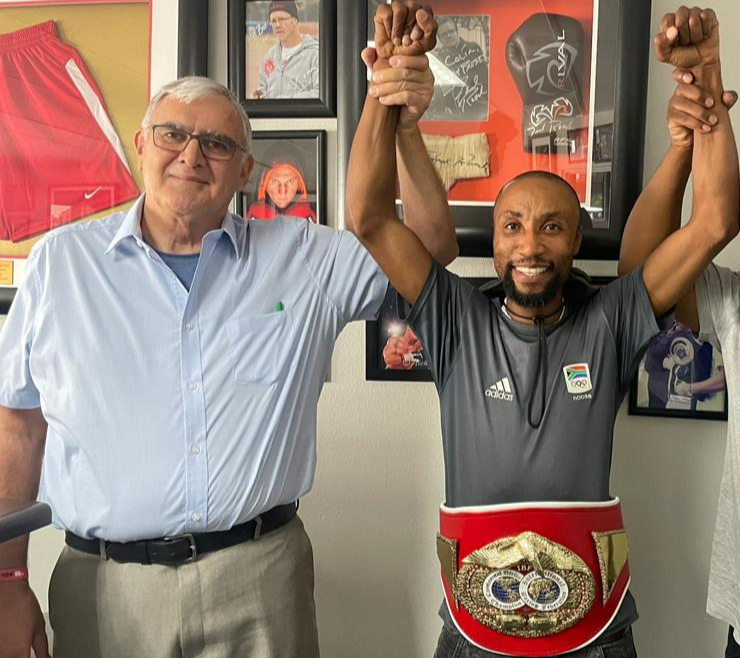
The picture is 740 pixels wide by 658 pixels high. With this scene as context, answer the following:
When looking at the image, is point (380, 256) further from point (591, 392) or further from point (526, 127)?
point (526, 127)

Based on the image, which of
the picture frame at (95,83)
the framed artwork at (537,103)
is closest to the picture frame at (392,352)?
the framed artwork at (537,103)

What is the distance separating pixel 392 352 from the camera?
141 centimetres

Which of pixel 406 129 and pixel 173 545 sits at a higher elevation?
pixel 406 129

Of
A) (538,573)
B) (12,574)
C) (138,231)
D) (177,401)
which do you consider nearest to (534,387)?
(538,573)

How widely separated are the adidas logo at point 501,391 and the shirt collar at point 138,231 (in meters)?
0.43

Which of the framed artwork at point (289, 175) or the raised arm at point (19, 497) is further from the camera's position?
the framed artwork at point (289, 175)

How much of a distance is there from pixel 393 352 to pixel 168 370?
0.49 m

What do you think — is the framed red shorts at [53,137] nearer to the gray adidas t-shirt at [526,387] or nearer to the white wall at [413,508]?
the white wall at [413,508]

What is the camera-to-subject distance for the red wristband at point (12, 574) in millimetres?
1052

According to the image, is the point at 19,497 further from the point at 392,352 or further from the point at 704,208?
the point at 704,208

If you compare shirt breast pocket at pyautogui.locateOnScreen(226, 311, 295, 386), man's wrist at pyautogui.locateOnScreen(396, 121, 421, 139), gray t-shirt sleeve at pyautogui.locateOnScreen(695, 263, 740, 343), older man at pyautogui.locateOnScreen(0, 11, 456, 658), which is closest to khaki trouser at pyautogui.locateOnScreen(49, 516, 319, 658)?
older man at pyautogui.locateOnScreen(0, 11, 456, 658)

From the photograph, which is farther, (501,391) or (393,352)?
(393,352)

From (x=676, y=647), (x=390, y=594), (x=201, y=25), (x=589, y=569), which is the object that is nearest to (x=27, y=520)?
(x=589, y=569)

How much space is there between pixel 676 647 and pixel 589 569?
1.96 feet
